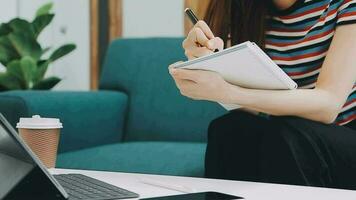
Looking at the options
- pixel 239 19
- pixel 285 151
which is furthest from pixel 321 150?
pixel 239 19

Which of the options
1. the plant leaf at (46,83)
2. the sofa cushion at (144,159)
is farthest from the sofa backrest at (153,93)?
the plant leaf at (46,83)

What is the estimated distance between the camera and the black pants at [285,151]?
951mm

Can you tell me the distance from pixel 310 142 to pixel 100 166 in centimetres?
79

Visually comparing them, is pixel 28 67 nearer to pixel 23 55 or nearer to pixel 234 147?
pixel 23 55

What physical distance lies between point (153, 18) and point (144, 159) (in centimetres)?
136

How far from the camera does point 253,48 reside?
782mm

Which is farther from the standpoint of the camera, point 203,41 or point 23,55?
point 23,55

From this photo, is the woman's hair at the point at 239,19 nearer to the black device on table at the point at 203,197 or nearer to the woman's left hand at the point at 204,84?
the woman's left hand at the point at 204,84

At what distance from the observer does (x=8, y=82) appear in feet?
7.26

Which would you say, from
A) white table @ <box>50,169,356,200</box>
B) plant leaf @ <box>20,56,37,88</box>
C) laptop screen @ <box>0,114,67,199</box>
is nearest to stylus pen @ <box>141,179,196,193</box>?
white table @ <box>50,169,356,200</box>

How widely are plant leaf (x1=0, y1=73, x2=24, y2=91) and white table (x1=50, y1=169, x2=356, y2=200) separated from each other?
4.65 feet

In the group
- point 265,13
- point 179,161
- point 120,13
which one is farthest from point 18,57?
point 265,13

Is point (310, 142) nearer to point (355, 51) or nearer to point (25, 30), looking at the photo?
point (355, 51)

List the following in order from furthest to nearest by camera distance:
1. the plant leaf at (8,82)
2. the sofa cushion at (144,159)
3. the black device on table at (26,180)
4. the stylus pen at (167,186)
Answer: the plant leaf at (8,82) < the sofa cushion at (144,159) < the stylus pen at (167,186) < the black device on table at (26,180)
